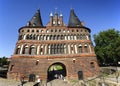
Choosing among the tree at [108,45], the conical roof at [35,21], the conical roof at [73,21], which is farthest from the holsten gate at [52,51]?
the tree at [108,45]

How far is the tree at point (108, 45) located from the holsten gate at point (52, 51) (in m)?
8.65

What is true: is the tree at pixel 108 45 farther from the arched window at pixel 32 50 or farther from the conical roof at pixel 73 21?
the arched window at pixel 32 50

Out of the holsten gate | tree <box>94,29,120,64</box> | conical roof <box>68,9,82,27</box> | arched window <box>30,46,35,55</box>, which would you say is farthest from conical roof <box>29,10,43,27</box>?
tree <box>94,29,120,64</box>

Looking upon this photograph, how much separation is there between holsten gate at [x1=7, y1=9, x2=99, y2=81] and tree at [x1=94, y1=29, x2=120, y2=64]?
28.4ft

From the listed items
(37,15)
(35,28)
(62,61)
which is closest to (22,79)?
(62,61)

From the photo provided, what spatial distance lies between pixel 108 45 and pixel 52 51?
1863 cm

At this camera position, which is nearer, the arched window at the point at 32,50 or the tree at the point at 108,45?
the arched window at the point at 32,50

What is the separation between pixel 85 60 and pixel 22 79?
14.3m

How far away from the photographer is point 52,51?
98.1 ft

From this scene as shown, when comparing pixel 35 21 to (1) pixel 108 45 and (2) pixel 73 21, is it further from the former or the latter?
(1) pixel 108 45

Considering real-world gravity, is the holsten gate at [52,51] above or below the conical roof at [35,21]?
below

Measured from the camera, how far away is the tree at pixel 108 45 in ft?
116

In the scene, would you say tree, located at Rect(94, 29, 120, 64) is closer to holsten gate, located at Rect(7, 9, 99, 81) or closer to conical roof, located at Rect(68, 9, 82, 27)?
holsten gate, located at Rect(7, 9, 99, 81)

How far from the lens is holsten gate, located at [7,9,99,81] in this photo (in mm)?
27609
